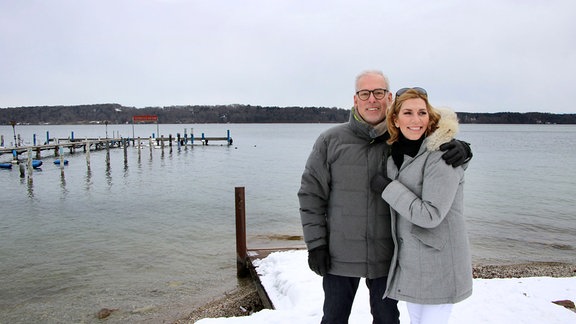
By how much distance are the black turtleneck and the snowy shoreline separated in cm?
414

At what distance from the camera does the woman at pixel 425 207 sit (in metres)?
2.44

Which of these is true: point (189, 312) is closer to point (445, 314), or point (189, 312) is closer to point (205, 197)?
point (445, 314)

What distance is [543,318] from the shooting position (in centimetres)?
456

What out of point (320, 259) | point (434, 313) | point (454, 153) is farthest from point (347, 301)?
point (454, 153)

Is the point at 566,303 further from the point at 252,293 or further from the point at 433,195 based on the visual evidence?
the point at 252,293

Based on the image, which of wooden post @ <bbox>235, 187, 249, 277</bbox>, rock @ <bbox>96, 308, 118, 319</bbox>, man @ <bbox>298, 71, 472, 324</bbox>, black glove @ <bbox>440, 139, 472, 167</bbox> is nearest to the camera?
black glove @ <bbox>440, 139, 472, 167</bbox>

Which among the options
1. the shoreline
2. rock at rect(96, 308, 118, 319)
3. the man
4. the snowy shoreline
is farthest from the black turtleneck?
rock at rect(96, 308, 118, 319)

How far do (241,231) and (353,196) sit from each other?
583 cm

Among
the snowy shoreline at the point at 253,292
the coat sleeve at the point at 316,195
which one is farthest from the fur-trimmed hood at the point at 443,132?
the snowy shoreline at the point at 253,292

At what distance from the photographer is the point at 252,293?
7227 millimetres

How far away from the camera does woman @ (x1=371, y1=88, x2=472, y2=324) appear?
244 centimetres

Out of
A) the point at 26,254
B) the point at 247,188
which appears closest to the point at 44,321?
the point at 26,254

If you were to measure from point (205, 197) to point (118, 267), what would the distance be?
9912mm

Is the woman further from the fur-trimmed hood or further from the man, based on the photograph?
the man
